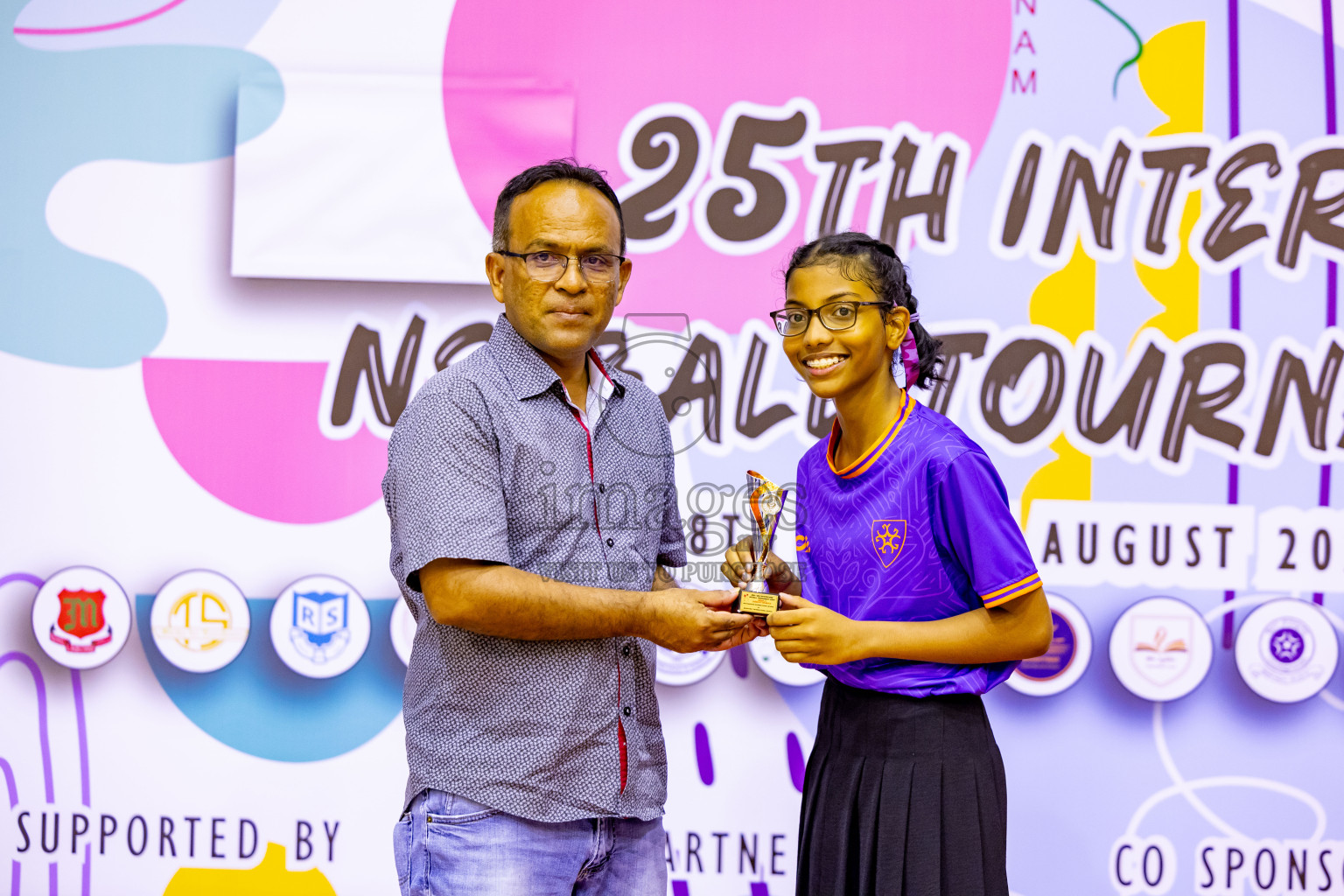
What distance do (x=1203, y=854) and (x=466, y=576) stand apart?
102 inches

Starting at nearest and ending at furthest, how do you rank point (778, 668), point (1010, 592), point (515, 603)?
1. point (515, 603)
2. point (1010, 592)
3. point (778, 668)

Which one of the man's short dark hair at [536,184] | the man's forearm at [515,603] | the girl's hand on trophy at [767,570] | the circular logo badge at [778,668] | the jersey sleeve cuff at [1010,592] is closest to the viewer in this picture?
the man's forearm at [515,603]

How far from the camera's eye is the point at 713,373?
3006mm

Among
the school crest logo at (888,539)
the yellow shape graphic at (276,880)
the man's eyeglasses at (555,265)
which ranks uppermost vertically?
the man's eyeglasses at (555,265)

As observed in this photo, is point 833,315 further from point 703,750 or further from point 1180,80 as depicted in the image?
point 1180,80

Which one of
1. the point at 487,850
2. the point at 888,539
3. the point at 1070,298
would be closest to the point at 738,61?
the point at 1070,298

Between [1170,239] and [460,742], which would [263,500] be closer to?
[460,742]

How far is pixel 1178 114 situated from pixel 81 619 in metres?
3.61

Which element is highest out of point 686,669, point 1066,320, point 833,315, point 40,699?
point 1066,320

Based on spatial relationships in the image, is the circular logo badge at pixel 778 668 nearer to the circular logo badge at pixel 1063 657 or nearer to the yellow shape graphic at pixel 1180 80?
the circular logo badge at pixel 1063 657

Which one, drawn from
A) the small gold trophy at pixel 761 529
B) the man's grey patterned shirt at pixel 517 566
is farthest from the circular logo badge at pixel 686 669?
the man's grey patterned shirt at pixel 517 566

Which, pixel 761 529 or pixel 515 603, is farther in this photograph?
pixel 761 529

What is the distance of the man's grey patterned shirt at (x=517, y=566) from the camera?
165 centimetres

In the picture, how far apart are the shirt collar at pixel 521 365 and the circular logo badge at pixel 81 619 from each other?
190cm
